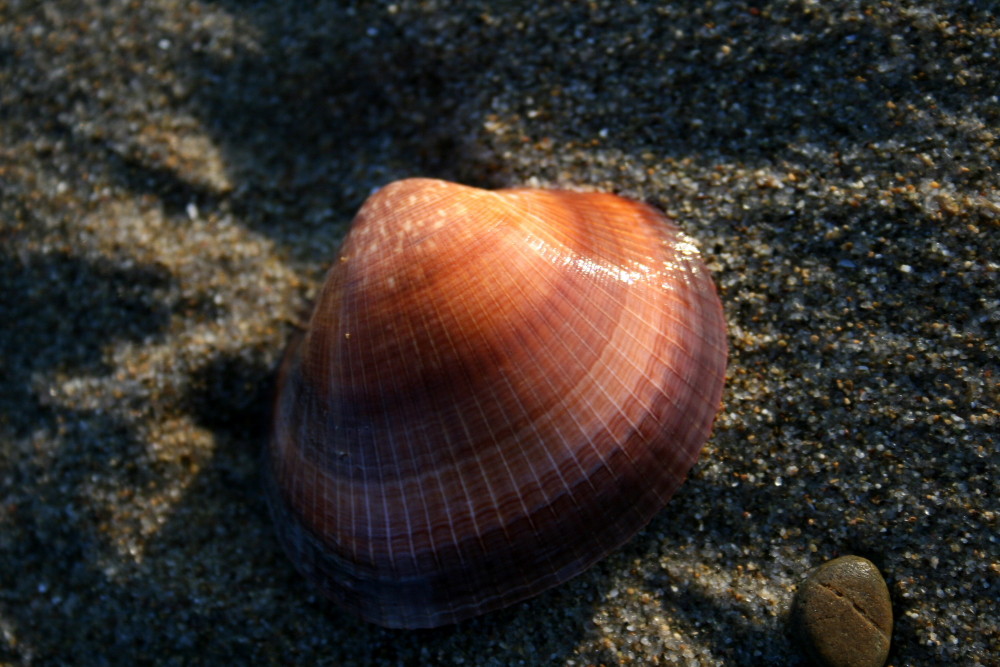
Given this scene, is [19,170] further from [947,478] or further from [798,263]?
[947,478]

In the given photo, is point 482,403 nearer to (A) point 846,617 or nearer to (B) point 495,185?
(B) point 495,185

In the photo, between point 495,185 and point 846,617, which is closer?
point 846,617

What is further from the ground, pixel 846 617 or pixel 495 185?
pixel 495 185

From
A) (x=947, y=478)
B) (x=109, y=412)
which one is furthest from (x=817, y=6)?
(x=109, y=412)

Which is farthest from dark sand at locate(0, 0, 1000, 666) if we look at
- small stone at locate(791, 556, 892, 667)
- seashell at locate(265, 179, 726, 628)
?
seashell at locate(265, 179, 726, 628)

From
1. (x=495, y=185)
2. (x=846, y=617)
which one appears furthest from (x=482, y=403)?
(x=846, y=617)

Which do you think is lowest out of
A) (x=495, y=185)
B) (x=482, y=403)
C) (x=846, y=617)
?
(x=846, y=617)
